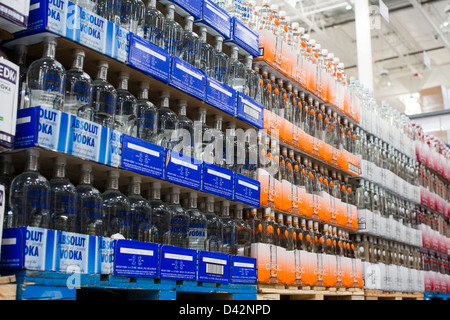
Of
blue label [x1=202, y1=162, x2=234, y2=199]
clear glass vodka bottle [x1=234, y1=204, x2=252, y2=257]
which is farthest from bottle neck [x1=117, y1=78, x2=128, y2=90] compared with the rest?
clear glass vodka bottle [x1=234, y1=204, x2=252, y2=257]

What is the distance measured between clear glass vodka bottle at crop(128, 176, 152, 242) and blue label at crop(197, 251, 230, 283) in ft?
1.65

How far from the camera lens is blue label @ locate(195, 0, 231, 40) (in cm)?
463

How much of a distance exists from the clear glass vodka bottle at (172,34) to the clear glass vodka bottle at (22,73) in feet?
3.90

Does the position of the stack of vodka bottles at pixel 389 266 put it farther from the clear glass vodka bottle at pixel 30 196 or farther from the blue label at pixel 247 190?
the clear glass vodka bottle at pixel 30 196

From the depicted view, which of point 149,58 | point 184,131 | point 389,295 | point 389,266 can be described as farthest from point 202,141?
point 389,295

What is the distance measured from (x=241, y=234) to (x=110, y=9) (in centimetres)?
229

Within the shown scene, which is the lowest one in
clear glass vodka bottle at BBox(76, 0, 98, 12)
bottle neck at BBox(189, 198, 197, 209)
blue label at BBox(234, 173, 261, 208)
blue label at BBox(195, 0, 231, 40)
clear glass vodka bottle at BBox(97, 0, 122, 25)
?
bottle neck at BBox(189, 198, 197, 209)

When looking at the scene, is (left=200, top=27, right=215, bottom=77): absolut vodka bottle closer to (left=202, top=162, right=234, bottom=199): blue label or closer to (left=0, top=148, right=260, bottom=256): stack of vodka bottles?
(left=202, top=162, right=234, bottom=199): blue label

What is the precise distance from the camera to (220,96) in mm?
4664

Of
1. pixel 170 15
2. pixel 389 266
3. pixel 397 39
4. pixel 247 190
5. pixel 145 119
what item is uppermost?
pixel 397 39

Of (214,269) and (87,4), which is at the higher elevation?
(87,4)

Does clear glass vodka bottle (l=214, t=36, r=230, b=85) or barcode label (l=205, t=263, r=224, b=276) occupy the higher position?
clear glass vodka bottle (l=214, t=36, r=230, b=85)

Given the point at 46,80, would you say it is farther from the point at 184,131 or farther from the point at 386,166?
the point at 386,166

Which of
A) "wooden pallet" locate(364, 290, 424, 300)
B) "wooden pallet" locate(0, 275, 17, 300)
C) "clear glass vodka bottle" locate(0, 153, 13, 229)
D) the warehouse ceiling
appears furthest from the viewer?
the warehouse ceiling
